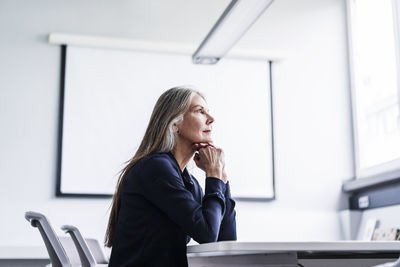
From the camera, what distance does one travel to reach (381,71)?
426 cm

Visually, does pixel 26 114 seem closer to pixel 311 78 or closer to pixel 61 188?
pixel 61 188

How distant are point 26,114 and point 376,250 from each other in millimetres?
3098

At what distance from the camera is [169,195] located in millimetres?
1717

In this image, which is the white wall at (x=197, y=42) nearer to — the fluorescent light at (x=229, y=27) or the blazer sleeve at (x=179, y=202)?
the fluorescent light at (x=229, y=27)

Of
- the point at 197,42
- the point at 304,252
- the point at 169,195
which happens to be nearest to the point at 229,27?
the point at 197,42

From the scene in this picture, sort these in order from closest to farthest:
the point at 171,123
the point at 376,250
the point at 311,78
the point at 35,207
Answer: the point at 376,250
the point at 171,123
the point at 35,207
the point at 311,78

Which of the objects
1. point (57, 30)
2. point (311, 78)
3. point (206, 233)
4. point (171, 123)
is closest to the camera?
point (206, 233)

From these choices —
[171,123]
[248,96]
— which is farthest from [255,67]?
[171,123]

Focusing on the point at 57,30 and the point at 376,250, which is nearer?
the point at 376,250

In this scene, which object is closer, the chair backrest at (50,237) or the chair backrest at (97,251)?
the chair backrest at (50,237)

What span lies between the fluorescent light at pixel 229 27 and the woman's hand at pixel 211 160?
42.2 inches

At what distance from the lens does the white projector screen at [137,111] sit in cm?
406

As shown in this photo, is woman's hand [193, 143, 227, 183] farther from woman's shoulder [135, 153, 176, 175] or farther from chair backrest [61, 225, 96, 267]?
chair backrest [61, 225, 96, 267]

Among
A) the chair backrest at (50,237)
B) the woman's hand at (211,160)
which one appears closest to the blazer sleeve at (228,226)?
the woman's hand at (211,160)
